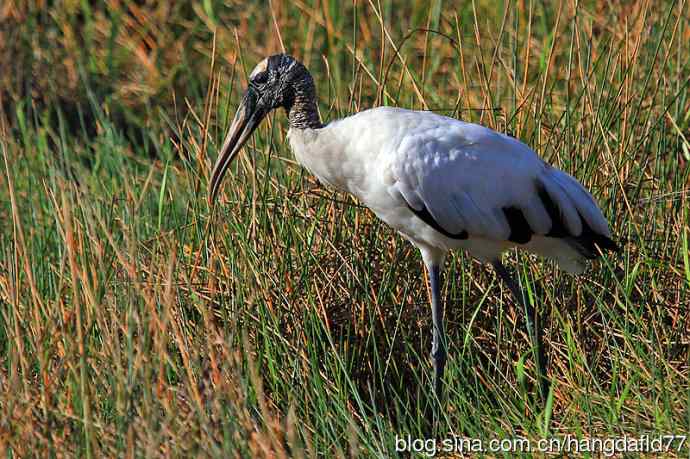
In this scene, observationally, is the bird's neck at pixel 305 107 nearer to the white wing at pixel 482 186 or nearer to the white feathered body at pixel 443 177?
the white feathered body at pixel 443 177

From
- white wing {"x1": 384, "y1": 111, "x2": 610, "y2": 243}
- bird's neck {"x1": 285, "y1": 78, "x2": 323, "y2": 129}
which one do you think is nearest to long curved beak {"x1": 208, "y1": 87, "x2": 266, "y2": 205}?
bird's neck {"x1": 285, "y1": 78, "x2": 323, "y2": 129}

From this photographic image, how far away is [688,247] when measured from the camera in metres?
3.30

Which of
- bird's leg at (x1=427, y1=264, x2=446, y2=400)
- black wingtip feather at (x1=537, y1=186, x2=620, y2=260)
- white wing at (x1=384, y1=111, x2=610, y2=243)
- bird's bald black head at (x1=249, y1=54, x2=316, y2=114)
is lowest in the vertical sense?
bird's leg at (x1=427, y1=264, x2=446, y2=400)

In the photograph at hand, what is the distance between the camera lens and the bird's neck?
330 centimetres

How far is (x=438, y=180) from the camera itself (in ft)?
10.1

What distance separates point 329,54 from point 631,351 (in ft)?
10.1

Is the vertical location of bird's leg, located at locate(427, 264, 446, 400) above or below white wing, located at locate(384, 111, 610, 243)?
below

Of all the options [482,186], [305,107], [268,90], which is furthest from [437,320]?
[268,90]

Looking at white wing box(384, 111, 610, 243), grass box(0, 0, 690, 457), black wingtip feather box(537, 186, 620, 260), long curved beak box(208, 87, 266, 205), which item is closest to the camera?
grass box(0, 0, 690, 457)

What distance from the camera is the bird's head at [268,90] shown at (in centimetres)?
330

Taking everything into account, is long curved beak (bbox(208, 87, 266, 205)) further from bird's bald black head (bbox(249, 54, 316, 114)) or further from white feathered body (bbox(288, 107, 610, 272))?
white feathered body (bbox(288, 107, 610, 272))

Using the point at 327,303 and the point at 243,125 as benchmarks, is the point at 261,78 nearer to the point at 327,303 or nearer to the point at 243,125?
the point at 243,125

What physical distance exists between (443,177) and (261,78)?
0.66 meters

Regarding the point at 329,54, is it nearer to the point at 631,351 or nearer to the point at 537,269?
the point at 537,269
